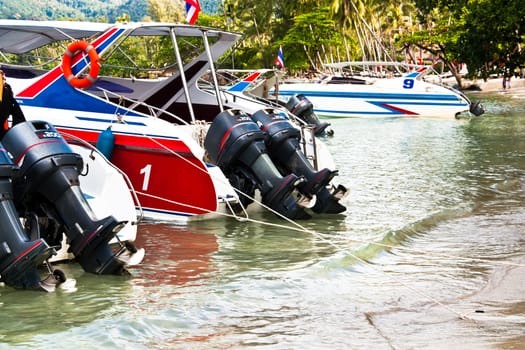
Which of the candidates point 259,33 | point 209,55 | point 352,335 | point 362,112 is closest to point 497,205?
point 209,55

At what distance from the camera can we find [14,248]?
6816 millimetres

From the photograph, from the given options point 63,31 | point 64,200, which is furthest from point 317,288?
point 63,31

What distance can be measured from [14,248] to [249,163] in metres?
4.14

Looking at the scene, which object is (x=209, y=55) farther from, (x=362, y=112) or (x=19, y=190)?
(x=362, y=112)

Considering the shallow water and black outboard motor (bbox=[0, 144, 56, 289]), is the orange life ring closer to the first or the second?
the shallow water

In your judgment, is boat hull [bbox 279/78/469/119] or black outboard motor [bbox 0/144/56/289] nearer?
black outboard motor [bbox 0/144/56/289]

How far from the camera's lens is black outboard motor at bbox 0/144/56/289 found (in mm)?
6793

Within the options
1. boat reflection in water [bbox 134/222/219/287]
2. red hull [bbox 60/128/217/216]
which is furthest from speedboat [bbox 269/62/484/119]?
boat reflection in water [bbox 134/222/219/287]

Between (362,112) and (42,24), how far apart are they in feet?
63.2

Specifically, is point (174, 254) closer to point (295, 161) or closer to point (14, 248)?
point (14, 248)

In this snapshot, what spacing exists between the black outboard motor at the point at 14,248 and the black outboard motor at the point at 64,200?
1.60ft

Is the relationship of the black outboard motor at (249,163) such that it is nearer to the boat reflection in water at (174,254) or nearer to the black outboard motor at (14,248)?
the boat reflection in water at (174,254)

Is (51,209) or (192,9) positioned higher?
(192,9)

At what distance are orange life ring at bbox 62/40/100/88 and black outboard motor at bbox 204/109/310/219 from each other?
1614mm
